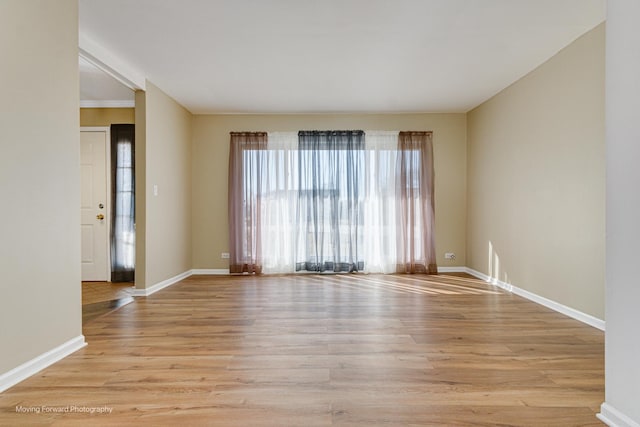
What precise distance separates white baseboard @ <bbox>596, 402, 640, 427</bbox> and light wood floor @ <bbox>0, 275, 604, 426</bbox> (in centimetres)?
7

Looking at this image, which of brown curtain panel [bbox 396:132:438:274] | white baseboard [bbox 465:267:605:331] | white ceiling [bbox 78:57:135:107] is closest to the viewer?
white baseboard [bbox 465:267:605:331]

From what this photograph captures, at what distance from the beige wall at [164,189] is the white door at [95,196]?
106cm

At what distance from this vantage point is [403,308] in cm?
364

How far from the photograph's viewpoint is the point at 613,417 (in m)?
1.62

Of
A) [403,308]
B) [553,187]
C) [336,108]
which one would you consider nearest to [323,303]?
[403,308]

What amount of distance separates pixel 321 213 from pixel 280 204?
67 centimetres

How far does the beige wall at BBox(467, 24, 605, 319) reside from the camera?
307 centimetres

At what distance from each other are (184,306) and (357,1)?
10.9 feet

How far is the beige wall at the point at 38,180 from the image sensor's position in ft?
6.63

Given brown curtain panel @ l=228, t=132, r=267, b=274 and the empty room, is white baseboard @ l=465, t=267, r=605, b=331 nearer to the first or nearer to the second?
the empty room

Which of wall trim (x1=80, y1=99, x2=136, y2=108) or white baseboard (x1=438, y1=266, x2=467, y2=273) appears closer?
wall trim (x1=80, y1=99, x2=136, y2=108)

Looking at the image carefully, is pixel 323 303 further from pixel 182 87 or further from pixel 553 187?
pixel 182 87

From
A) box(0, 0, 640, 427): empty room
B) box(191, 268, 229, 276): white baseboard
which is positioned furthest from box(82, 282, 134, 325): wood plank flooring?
box(191, 268, 229, 276): white baseboard

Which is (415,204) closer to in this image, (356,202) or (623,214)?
(356,202)
